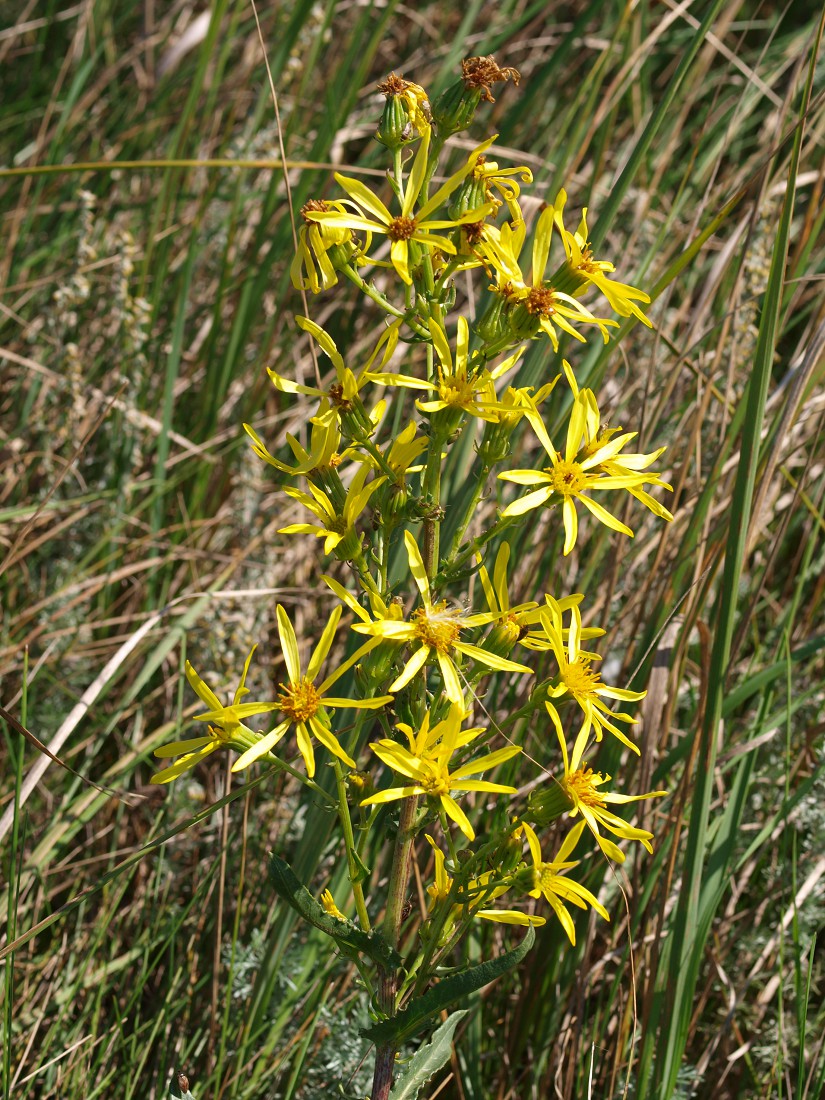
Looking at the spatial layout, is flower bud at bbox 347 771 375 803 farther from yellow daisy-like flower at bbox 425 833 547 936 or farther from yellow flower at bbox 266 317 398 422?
yellow flower at bbox 266 317 398 422

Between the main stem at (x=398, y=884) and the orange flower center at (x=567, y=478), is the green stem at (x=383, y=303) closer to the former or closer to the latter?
the main stem at (x=398, y=884)

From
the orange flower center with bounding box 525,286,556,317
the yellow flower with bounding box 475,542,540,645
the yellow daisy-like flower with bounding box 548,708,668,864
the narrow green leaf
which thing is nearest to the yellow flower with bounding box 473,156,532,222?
the orange flower center with bounding box 525,286,556,317

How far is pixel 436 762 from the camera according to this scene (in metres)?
1.41

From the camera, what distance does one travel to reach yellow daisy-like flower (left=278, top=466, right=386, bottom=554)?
4.81 feet

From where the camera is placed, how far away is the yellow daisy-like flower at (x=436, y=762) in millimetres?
1344

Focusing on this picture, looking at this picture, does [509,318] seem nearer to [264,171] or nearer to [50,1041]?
[50,1041]

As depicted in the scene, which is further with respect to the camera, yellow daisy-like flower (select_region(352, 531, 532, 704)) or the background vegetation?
the background vegetation

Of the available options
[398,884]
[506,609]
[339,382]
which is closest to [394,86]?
[339,382]

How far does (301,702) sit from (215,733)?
0.45 feet

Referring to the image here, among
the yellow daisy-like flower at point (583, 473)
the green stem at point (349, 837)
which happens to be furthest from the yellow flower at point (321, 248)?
the green stem at point (349, 837)

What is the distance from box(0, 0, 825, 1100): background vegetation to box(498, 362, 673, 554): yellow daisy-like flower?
0.29m

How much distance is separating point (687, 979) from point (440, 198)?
56.9 inches

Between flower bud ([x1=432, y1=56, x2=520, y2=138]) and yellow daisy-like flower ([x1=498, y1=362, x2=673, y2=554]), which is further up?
flower bud ([x1=432, y1=56, x2=520, y2=138])

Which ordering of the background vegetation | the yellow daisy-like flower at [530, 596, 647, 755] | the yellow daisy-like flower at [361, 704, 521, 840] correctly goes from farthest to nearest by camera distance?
the background vegetation → the yellow daisy-like flower at [530, 596, 647, 755] → the yellow daisy-like flower at [361, 704, 521, 840]
